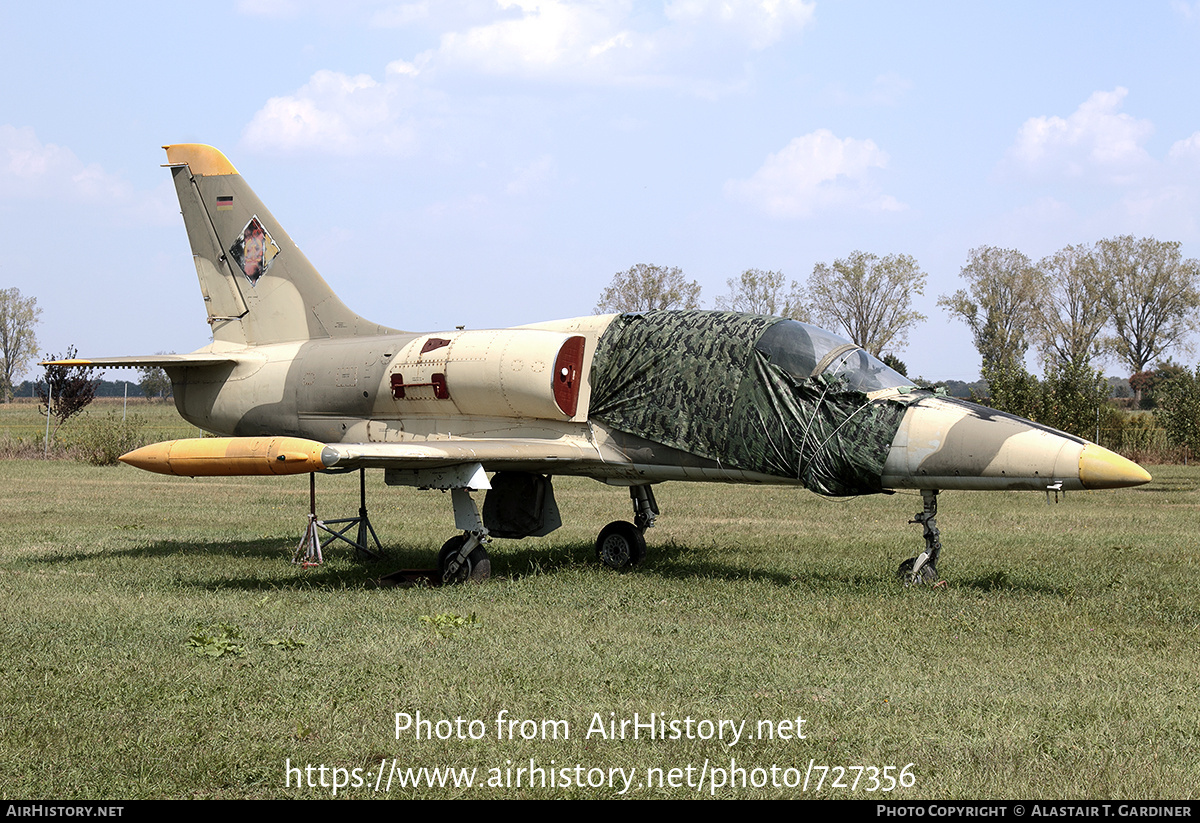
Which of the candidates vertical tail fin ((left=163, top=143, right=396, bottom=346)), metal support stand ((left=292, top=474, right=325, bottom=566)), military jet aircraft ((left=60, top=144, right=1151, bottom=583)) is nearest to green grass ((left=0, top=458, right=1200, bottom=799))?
metal support stand ((left=292, top=474, right=325, bottom=566))

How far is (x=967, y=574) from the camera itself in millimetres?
11297

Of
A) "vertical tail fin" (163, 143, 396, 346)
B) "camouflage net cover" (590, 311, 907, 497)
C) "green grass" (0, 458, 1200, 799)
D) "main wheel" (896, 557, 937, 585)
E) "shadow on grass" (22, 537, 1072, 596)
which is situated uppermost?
"vertical tail fin" (163, 143, 396, 346)

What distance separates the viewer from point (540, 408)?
11.3 meters

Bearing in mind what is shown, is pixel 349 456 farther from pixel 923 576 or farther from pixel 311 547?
pixel 923 576

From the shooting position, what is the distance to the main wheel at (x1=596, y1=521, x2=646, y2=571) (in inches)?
490

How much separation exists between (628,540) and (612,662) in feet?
17.2

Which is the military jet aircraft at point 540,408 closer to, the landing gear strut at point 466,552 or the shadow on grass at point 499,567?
the landing gear strut at point 466,552

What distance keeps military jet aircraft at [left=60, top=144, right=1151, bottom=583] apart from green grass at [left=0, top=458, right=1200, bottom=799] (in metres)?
1.13

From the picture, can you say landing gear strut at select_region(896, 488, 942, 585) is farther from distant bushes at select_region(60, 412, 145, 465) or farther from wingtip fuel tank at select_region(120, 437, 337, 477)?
distant bushes at select_region(60, 412, 145, 465)

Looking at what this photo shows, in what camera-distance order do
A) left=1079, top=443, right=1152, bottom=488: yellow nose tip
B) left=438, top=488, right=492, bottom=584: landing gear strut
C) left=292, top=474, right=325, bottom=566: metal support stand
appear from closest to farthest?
left=1079, top=443, right=1152, bottom=488: yellow nose tip
left=438, top=488, right=492, bottom=584: landing gear strut
left=292, top=474, right=325, bottom=566: metal support stand

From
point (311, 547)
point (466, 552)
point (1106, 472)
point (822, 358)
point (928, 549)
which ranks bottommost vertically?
point (311, 547)

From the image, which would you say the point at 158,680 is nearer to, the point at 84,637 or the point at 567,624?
the point at 84,637

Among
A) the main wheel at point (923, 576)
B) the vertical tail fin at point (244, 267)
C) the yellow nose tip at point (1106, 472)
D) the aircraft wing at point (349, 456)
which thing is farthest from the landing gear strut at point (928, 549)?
the vertical tail fin at point (244, 267)

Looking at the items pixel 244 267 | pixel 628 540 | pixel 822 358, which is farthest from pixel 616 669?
pixel 244 267
